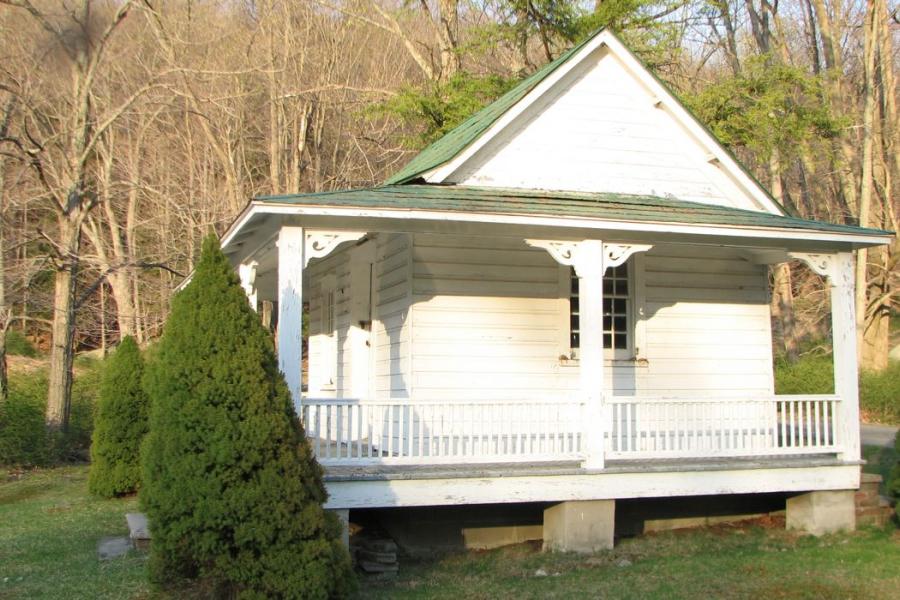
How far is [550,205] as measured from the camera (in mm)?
10812

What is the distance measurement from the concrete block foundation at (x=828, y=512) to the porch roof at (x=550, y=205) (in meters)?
3.16

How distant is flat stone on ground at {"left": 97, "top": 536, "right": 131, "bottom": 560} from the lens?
390 inches

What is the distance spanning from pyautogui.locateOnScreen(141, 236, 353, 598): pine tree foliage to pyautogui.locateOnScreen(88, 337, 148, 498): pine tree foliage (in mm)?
7344

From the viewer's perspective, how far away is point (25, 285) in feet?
65.2

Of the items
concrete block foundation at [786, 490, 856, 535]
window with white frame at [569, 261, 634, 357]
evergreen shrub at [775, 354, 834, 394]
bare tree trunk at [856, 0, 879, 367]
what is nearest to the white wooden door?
window with white frame at [569, 261, 634, 357]

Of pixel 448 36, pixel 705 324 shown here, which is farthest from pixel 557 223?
pixel 448 36

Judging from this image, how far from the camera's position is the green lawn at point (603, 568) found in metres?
8.62

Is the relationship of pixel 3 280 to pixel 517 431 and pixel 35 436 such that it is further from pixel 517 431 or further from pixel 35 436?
pixel 517 431

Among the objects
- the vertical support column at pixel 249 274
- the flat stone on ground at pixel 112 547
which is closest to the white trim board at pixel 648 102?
the vertical support column at pixel 249 274

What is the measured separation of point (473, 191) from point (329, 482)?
4013 millimetres

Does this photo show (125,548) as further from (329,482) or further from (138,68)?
(138,68)

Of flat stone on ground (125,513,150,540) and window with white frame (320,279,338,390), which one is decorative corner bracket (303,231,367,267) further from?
window with white frame (320,279,338,390)

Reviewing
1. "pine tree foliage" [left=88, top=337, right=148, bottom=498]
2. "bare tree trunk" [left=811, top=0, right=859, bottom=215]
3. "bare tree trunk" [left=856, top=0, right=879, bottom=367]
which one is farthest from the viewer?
"bare tree trunk" [left=811, top=0, right=859, bottom=215]

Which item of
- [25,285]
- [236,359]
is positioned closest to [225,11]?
[25,285]
